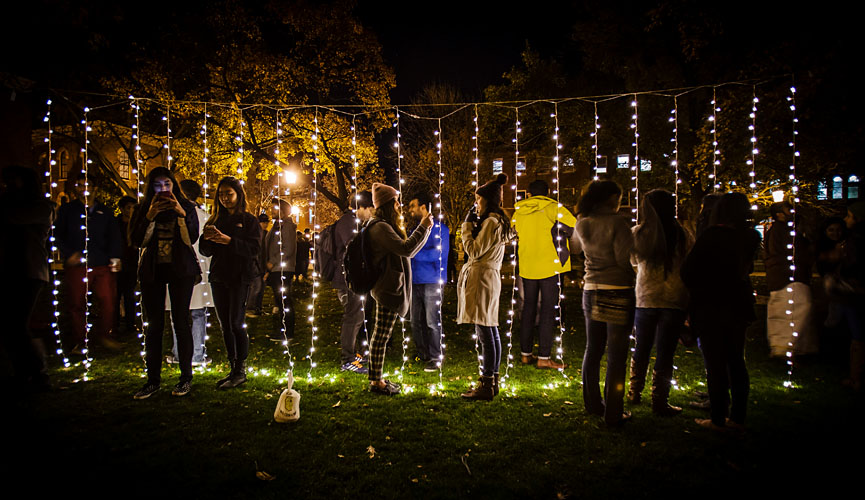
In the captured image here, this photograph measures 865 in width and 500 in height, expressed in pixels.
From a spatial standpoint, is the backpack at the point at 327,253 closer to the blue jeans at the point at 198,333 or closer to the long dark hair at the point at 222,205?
the long dark hair at the point at 222,205

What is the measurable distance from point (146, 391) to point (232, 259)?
1361mm

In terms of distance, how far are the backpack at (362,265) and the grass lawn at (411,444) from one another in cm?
101

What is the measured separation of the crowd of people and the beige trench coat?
12 millimetres

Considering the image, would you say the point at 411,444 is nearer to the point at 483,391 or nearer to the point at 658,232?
the point at 483,391

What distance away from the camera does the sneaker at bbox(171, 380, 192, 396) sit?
13.1 feet

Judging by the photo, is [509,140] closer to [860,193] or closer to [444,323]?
[444,323]

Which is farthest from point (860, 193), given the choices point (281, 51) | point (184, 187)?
point (184, 187)

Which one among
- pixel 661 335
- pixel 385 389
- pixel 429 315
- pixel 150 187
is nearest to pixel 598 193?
pixel 661 335

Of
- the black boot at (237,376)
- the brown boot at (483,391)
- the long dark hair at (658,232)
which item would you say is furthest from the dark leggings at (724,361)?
the black boot at (237,376)

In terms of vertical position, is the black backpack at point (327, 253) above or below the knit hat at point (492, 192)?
below

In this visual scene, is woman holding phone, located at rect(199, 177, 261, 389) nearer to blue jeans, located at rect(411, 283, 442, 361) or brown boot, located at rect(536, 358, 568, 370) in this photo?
blue jeans, located at rect(411, 283, 442, 361)

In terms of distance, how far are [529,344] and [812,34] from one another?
911 centimetres

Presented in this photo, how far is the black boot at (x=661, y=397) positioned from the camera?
3615mm

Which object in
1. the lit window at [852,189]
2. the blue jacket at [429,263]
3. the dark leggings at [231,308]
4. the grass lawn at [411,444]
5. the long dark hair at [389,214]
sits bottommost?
the grass lawn at [411,444]
